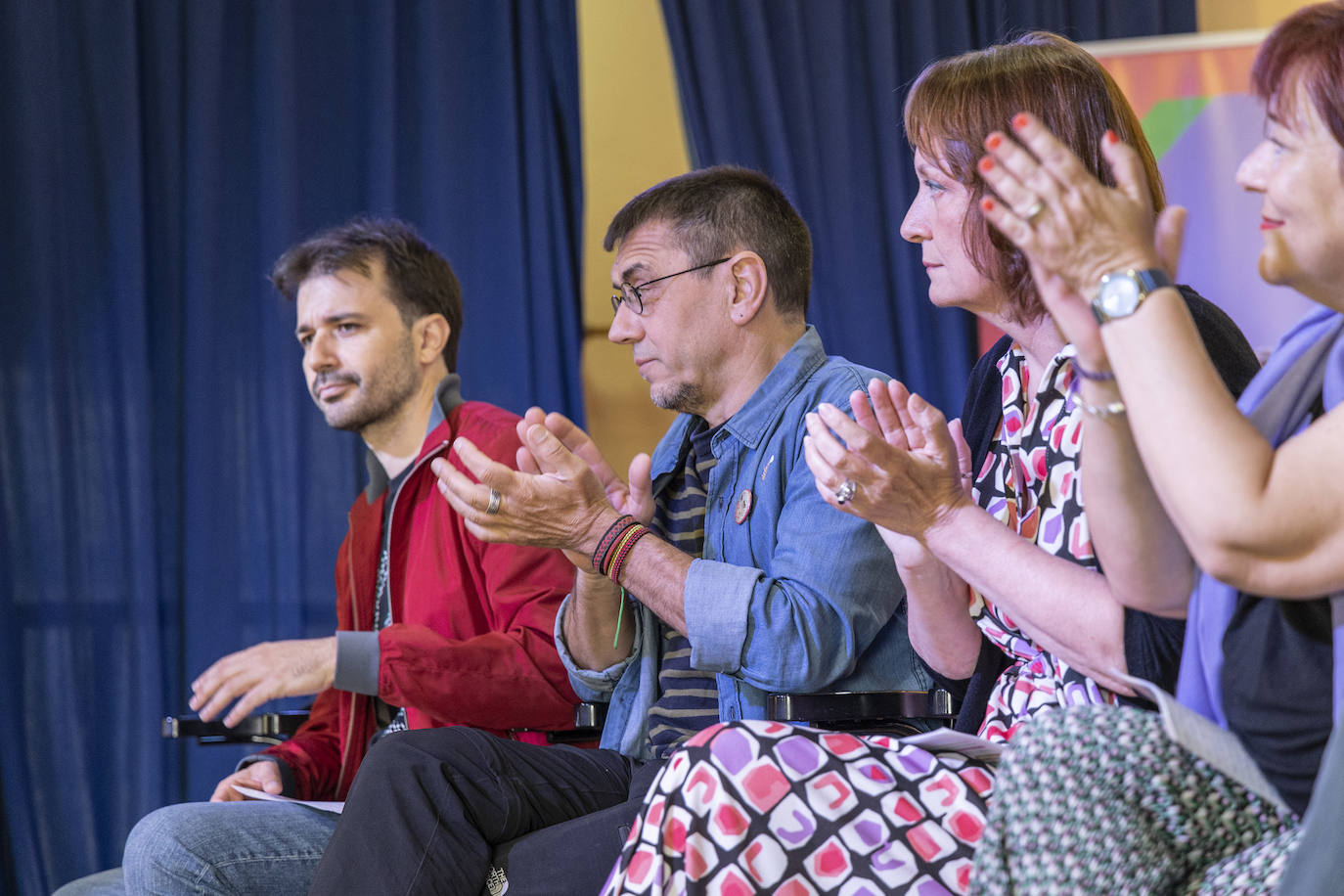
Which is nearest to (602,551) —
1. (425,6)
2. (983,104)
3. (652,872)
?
(652,872)

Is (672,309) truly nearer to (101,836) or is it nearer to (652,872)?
(652,872)

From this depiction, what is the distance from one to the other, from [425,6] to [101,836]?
2072 millimetres

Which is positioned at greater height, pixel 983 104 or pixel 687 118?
pixel 687 118

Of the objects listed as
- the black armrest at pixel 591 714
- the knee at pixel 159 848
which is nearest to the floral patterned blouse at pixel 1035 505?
the black armrest at pixel 591 714

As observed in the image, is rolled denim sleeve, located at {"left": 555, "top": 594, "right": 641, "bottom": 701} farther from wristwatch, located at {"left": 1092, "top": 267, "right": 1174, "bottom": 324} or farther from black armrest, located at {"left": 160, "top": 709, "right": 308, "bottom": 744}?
wristwatch, located at {"left": 1092, "top": 267, "right": 1174, "bottom": 324}

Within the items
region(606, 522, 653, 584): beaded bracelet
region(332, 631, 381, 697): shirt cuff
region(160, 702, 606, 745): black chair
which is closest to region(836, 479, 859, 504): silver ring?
region(606, 522, 653, 584): beaded bracelet

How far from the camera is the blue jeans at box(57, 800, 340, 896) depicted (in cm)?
180

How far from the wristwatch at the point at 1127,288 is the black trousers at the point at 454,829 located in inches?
33.8

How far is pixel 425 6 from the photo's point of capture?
10.3 feet

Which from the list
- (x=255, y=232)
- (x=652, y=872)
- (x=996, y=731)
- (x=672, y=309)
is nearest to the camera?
(x=652, y=872)

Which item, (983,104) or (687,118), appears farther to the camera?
(687,118)

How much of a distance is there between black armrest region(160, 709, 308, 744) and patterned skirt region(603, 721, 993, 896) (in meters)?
1.15

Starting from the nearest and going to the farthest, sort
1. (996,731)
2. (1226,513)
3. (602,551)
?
(1226,513) < (996,731) < (602,551)

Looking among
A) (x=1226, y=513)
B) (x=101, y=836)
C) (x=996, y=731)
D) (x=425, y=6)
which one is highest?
(x=425, y=6)
